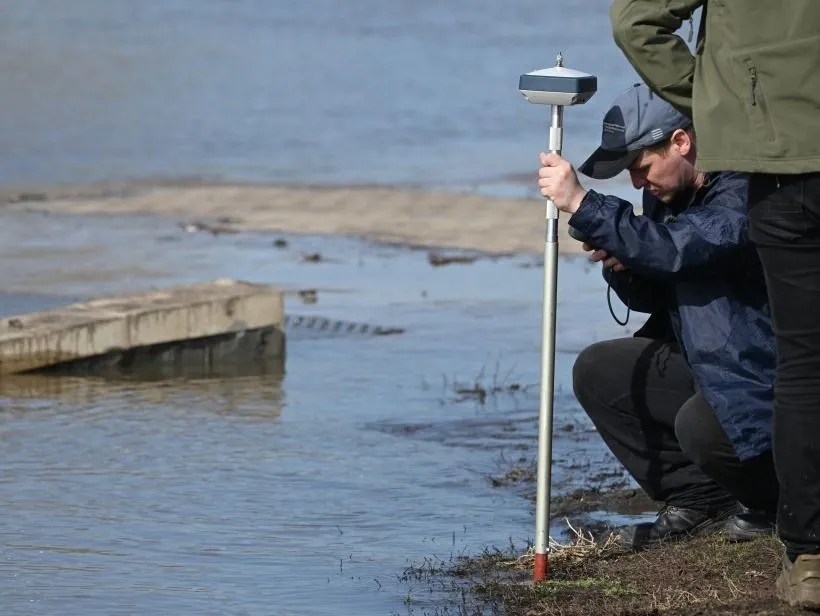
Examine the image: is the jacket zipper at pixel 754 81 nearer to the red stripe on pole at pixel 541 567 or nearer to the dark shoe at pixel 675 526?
the red stripe on pole at pixel 541 567

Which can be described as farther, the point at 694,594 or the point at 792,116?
the point at 694,594

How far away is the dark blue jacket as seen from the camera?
424 cm

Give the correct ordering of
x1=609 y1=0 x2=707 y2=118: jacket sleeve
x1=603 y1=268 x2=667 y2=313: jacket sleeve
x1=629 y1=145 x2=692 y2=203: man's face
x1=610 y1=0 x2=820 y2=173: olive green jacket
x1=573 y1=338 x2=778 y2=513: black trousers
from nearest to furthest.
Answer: x1=610 y1=0 x2=820 y2=173: olive green jacket < x1=609 y1=0 x2=707 y2=118: jacket sleeve < x1=629 y1=145 x2=692 y2=203: man's face < x1=603 y1=268 x2=667 y2=313: jacket sleeve < x1=573 y1=338 x2=778 y2=513: black trousers

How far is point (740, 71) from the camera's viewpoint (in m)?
3.65

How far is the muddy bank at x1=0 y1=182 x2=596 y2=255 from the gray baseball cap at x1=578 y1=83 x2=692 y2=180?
5965 millimetres

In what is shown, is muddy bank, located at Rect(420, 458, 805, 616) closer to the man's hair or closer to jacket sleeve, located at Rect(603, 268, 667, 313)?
jacket sleeve, located at Rect(603, 268, 667, 313)

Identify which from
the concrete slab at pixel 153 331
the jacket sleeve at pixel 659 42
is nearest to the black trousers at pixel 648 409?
the jacket sleeve at pixel 659 42

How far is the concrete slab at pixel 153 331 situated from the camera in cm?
729

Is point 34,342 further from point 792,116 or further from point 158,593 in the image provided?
point 792,116

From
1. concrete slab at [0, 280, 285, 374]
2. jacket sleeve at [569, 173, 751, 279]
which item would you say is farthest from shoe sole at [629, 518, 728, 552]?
concrete slab at [0, 280, 285, 374]

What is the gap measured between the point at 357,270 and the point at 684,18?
6287mm

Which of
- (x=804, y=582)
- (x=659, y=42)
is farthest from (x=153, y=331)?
(x=804, y=582)

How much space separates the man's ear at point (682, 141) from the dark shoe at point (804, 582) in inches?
44.9

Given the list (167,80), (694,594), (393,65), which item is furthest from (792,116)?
(393,65)
